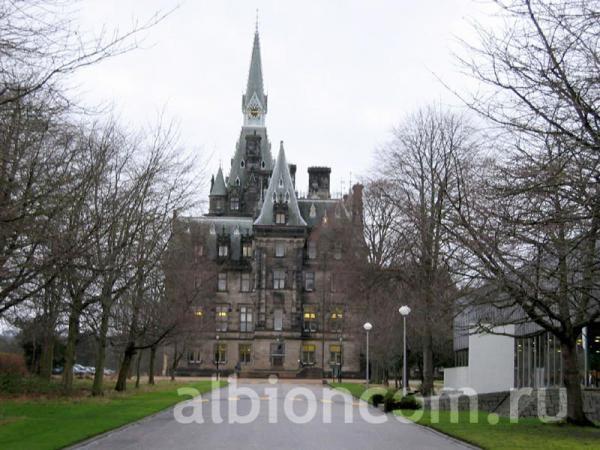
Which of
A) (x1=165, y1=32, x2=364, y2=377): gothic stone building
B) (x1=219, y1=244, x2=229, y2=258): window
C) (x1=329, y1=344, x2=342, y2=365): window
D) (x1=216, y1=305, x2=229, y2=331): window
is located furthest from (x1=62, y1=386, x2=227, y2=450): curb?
(x1=219, y1=244, x2=229, y2=258): window

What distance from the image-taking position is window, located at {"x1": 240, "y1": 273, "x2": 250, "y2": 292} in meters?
102

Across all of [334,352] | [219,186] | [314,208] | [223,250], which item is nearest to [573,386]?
[334,352]

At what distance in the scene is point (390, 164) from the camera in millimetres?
43906

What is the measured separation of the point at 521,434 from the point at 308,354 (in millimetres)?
75468

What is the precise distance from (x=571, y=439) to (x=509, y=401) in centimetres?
1505

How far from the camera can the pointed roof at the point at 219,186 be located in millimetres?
118438

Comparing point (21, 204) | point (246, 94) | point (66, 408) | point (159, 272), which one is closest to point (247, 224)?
point (246, 94)

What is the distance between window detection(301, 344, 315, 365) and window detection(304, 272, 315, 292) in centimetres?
609

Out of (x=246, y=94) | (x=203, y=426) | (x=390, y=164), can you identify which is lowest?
(x=203, y=426)

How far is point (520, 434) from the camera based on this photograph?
22297mm

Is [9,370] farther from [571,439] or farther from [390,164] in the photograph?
[571,439]

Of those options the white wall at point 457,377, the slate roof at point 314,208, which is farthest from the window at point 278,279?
the white wall at point 457,377

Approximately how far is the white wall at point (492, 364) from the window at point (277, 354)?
51011mm

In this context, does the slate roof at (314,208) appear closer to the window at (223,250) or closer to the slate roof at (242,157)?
the window at (223,250)
